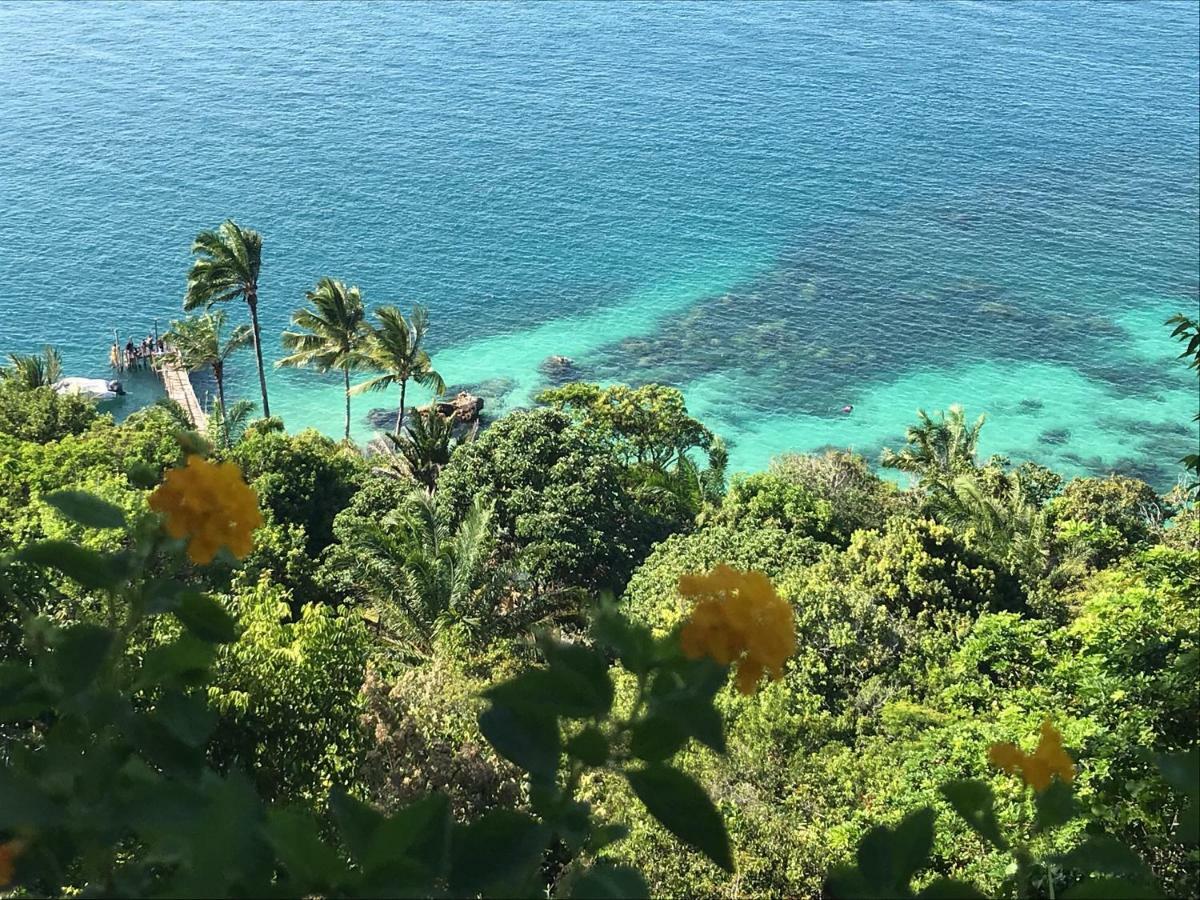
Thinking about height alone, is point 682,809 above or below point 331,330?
above

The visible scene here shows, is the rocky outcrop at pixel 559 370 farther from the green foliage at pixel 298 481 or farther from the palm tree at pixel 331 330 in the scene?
the green foliage at pixel 298 481

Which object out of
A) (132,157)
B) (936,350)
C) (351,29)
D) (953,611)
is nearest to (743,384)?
(936,350)

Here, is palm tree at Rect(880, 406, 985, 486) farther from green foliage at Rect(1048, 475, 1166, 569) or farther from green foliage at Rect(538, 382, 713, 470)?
green foliage at Rect(538, 382, 713, 470)

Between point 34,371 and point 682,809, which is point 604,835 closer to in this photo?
point 682,809

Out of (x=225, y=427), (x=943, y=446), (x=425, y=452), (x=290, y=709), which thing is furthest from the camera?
(x=943, y=446)

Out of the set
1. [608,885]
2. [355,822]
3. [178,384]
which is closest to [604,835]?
[608,885]

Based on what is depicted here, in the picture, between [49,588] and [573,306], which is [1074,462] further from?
[49,588]

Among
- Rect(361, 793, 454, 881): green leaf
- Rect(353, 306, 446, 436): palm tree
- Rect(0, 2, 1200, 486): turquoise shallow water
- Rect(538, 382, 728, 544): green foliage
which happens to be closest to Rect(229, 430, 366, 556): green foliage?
Rect(538, 382, 728, 544): green foliage
